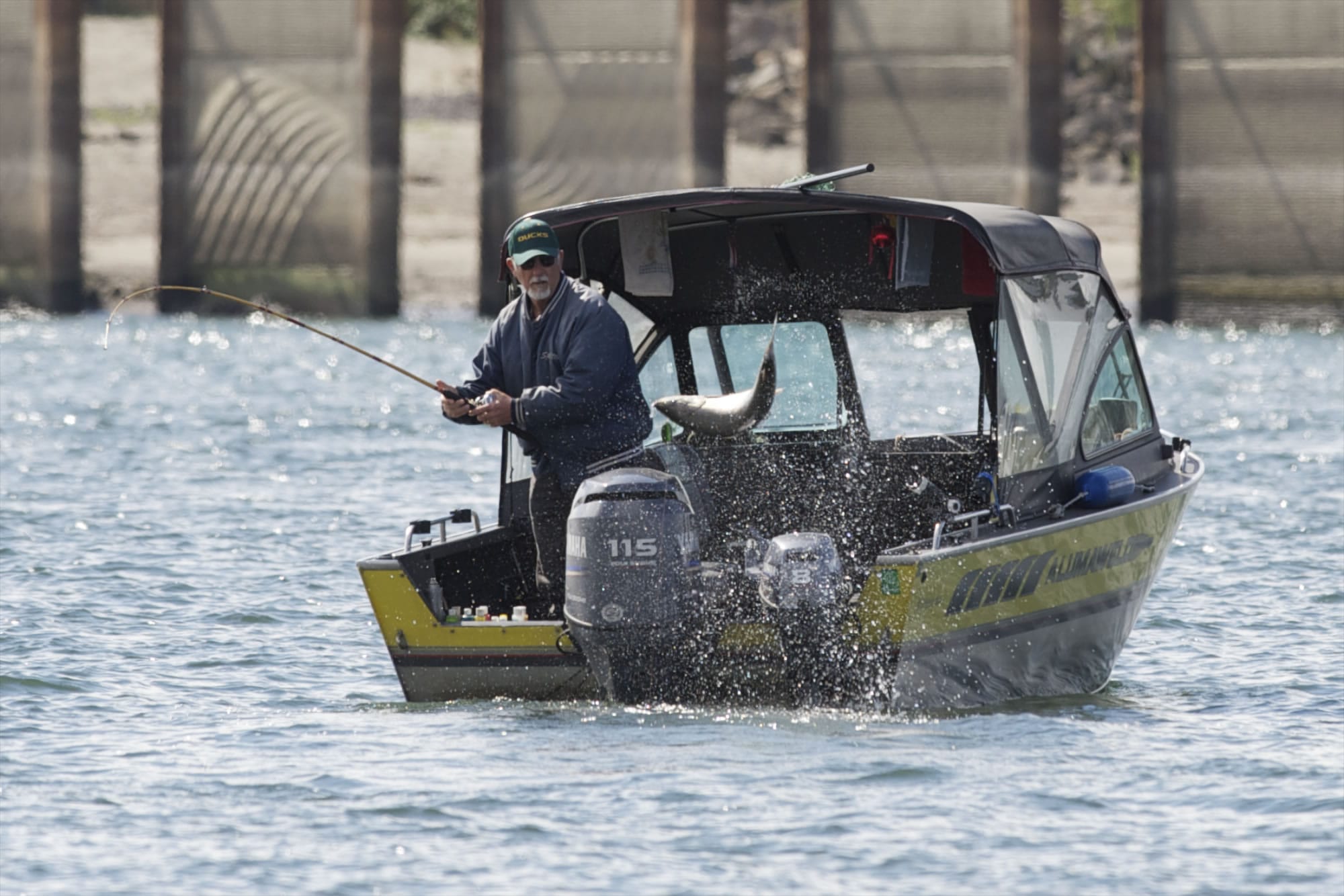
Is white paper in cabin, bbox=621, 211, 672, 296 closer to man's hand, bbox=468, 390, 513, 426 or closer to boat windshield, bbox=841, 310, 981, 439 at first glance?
boat windshield, bbox=841, 310, 981, 439

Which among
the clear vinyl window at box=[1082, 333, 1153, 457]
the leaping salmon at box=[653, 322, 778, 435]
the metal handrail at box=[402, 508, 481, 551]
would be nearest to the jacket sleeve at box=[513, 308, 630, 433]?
the metal handrail at box=[402, 508, 481, 551]

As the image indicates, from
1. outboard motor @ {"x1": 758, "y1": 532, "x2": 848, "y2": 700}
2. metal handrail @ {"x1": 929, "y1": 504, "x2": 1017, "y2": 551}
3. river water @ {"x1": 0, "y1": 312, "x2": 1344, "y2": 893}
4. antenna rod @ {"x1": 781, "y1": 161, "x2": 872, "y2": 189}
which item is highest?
antenna rod @ {"x1": 781, "y1": 161, "x2": 872, "y2": 189}

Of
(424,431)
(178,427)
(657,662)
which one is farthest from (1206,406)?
(657,662)

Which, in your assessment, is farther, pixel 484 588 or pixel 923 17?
pixel 923 17

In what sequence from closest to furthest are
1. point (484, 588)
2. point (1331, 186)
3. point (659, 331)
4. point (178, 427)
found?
point (484, 588), point (659, 331), point (178, 427), point (1331, 186)

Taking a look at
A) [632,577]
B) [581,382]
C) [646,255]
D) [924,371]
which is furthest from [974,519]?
[924,371]

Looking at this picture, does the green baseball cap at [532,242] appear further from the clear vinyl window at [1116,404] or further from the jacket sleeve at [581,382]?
the clear vinyl window at [1116,404]

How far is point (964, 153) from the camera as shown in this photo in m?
32.5

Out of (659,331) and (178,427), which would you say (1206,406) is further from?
(659,331)

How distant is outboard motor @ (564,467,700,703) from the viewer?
7848mm

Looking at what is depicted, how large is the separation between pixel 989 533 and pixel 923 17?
25070 mm

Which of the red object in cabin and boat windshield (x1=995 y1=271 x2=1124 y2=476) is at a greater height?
the red object in cabin

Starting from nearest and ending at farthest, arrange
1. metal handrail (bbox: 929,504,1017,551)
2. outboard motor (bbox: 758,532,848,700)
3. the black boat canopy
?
1. outboard motor (bbox: 758,532,848,700)
2. metal handrail (bbox: 929,504,1017,551)
3. the black boat canopy

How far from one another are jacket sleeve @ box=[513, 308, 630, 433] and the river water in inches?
42.7
